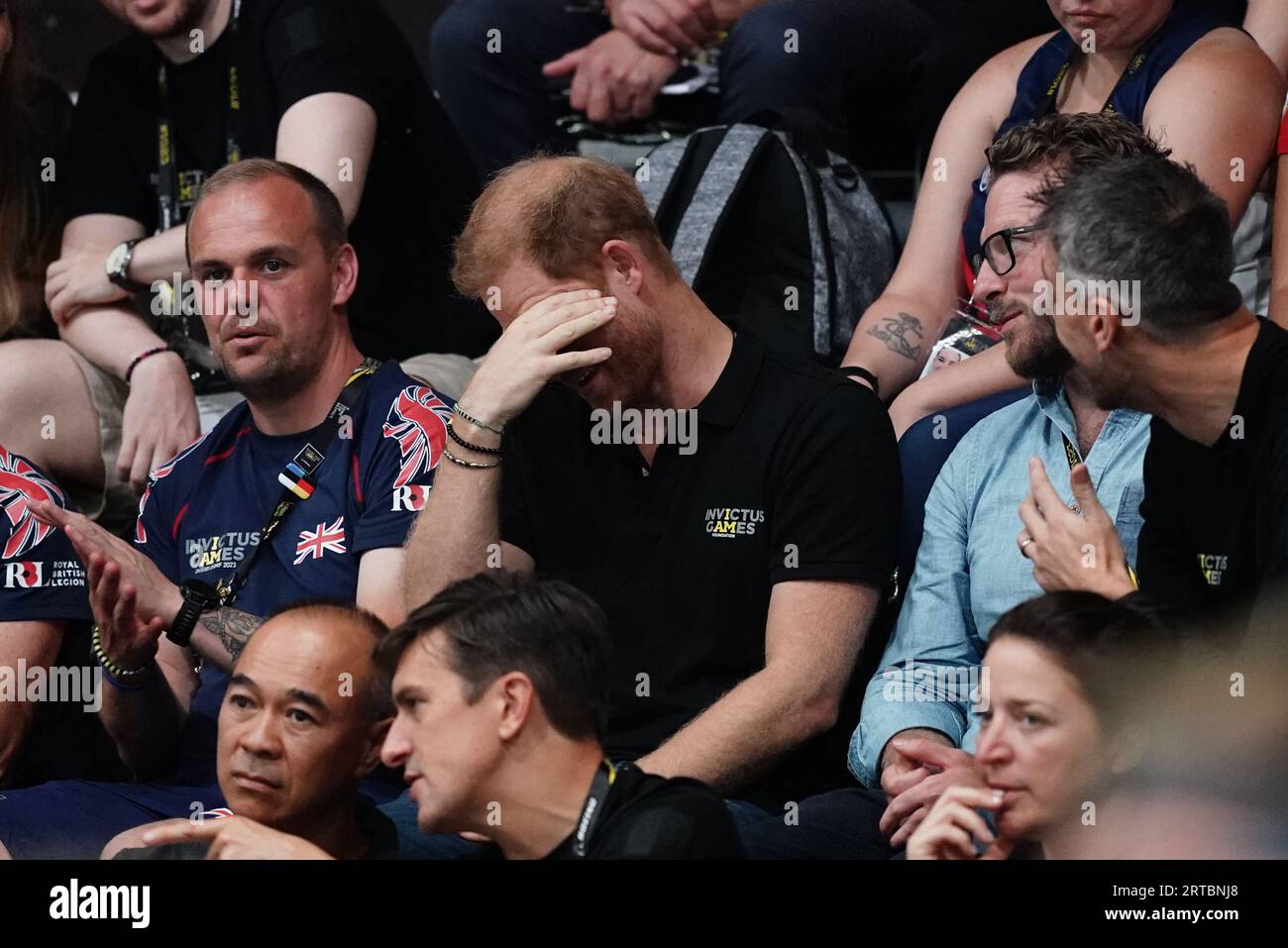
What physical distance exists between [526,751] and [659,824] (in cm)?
17

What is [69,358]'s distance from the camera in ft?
11.2

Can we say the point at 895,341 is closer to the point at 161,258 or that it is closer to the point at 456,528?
the point at 456,528

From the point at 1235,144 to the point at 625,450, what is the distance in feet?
3.44

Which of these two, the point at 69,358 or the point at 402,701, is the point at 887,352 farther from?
the point at 69,358

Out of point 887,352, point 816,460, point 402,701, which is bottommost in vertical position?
point 402,701

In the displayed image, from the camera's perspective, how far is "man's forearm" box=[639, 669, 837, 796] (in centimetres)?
232

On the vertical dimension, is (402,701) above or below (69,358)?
below

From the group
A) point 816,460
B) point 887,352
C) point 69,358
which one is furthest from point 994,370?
point 69,358

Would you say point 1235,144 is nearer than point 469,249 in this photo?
No

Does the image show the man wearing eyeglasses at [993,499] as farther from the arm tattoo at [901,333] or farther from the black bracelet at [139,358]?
the black bracelet at [139,358]

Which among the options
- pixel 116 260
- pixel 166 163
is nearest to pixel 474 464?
pixel 116 260

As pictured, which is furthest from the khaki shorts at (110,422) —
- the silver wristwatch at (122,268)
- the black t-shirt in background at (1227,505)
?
the black t-shirt in background at (1227,505)

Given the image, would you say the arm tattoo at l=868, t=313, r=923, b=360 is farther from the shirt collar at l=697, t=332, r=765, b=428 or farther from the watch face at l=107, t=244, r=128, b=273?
the watch face at l=107, t=244, r=128, b=273

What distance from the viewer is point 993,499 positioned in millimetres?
2510
